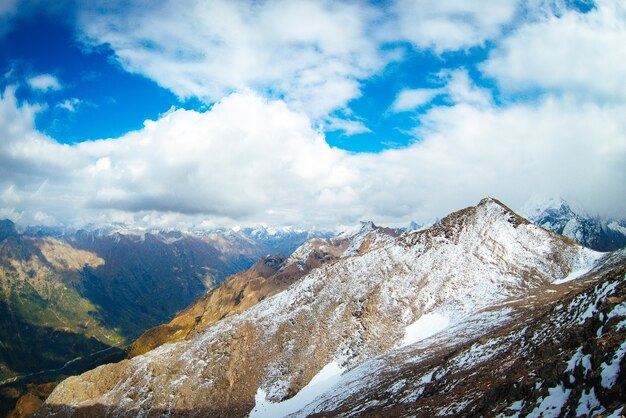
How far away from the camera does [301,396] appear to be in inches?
3068

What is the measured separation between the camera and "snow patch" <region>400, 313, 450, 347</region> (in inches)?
3155

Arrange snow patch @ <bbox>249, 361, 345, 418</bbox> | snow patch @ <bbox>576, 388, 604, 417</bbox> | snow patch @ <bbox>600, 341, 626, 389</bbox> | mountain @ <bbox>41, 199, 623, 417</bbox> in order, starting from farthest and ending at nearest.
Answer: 1. mountain @ <bbox>41, 199, 623, 417</bbox>
2. snow patch @ <bbox>249, 361, 345, 418</bbox>
3. snow patch @ <bbox>600, 341, 626, 389</bbox>
4. snow patch @ <bbox>576, 388, 604, 417</bbox>

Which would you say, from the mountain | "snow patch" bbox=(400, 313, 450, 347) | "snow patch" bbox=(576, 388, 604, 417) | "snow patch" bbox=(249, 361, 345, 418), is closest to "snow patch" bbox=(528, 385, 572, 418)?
"snow patch" bbox=(576, 388, 604, 417)

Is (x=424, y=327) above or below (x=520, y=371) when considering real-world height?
below

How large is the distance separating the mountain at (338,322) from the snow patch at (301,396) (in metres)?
0.31

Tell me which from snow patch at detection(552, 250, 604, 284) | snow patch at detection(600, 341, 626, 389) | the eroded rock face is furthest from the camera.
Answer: snow patch at detection(552, 250, 604, 284)

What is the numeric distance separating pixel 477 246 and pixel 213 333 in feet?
269

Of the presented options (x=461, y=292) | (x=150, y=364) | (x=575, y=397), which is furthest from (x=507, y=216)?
(x=150, y=364)

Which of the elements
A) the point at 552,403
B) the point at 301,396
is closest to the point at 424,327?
the point at 301,396

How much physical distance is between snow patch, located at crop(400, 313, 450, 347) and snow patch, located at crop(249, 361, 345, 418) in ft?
56.9

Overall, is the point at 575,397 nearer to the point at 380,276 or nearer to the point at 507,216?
the point at 380,276

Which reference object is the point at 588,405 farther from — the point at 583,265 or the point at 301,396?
the point at 583,265

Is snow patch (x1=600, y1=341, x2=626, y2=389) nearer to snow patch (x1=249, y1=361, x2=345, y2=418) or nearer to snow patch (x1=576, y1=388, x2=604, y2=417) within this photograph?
snow patch (x1=576, y1=388, x2=604, y2=417)

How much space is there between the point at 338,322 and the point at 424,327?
22.1m
